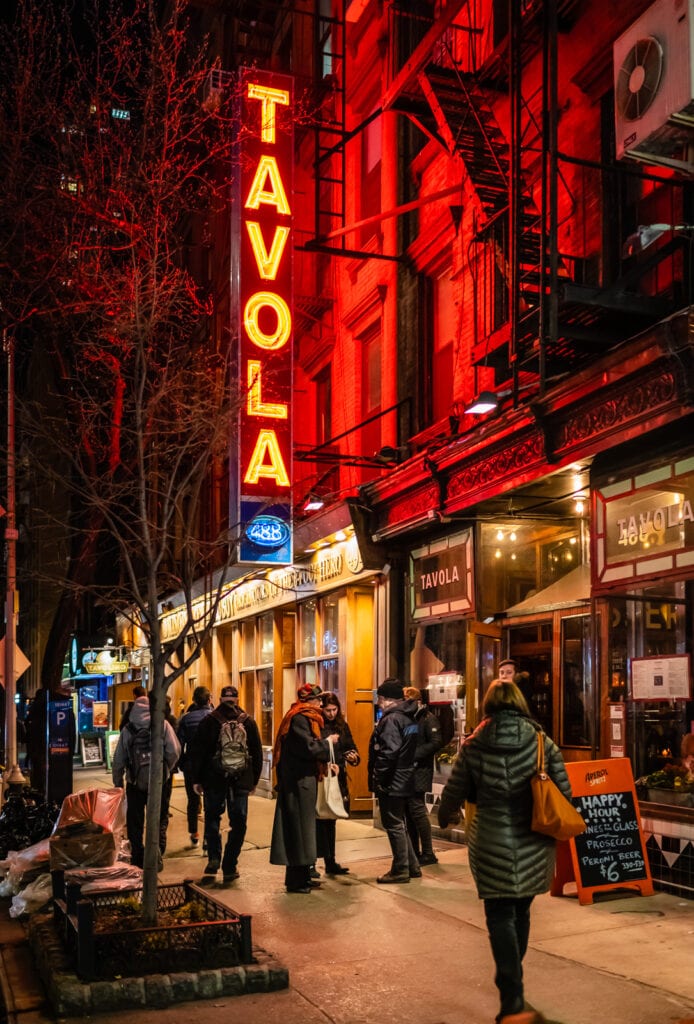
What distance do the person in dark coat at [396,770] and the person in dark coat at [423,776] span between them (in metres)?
Answer: 0.19

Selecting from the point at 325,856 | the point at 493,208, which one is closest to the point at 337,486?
the point at 493,208

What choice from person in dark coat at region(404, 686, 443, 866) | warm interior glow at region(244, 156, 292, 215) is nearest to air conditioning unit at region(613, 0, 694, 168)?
person in dark coat at region(404, 686, 443, 866)

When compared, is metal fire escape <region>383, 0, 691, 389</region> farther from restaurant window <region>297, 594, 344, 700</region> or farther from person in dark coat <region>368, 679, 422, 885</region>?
restaurant window <region>297, 594, 344, 700</region>

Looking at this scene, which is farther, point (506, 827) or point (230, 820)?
point (230, 820)

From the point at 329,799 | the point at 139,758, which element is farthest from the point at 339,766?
the point at 139,758

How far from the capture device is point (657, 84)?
7848mm

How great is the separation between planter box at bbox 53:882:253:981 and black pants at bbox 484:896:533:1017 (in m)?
1.91

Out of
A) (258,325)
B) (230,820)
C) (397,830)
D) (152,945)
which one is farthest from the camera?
(258,325)

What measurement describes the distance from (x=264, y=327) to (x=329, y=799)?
24.6 feet

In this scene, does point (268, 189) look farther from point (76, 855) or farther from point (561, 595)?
point (76, 855)

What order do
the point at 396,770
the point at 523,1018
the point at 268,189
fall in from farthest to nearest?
1. the point at 268,189
2. the point at 396,770
3. the point at 523,1018

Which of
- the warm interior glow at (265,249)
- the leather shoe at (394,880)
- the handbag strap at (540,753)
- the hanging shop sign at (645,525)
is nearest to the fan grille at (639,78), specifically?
the hanging shop sign at (645,525)

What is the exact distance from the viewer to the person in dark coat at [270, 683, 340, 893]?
9477 millimetres

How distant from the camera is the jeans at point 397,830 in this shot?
9938 mm
